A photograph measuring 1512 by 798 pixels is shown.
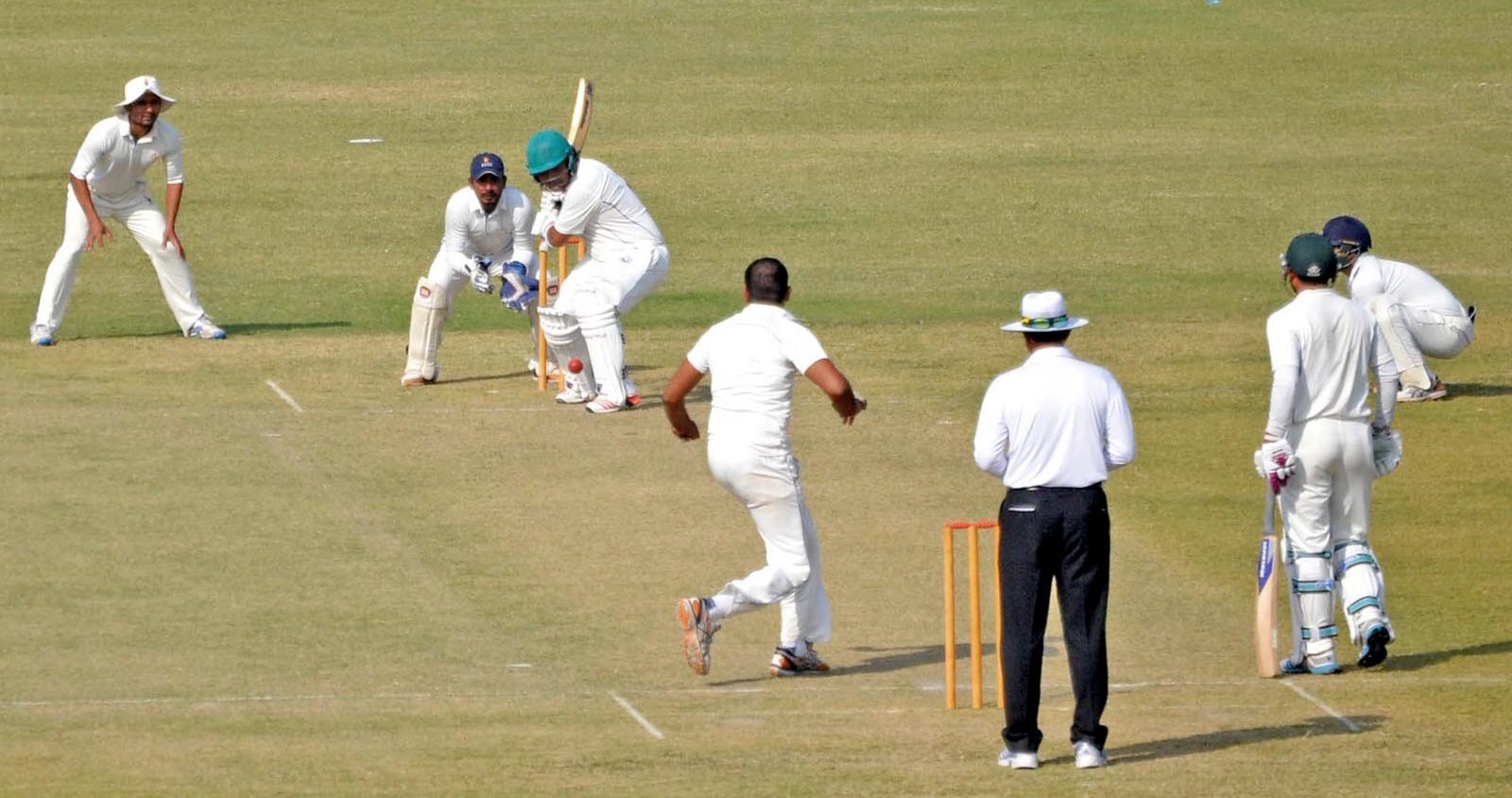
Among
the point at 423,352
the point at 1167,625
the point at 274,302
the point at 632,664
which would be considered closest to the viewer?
the point at 632,664

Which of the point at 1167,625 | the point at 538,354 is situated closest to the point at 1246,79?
the point at 538,354

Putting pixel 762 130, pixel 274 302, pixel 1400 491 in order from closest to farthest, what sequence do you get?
pixel 1400 491 < pixel 274 302 < pixel 762 130

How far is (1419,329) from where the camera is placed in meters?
16.9

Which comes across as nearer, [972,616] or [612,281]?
[972,616]

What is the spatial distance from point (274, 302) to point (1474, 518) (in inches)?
456

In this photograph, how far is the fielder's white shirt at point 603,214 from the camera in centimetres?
1644

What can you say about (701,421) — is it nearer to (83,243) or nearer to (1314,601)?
(83,243)

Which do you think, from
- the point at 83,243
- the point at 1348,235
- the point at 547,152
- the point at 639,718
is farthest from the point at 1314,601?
the point at 83,243

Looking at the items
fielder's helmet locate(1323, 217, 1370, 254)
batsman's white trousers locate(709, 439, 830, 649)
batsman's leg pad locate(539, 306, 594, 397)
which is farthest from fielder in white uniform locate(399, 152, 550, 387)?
batsman's white trousers locate(709, 439, 830, 649)

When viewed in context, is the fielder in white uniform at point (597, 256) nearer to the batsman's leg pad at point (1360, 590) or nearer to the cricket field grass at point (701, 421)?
the cricket field grass at point (701, 421)

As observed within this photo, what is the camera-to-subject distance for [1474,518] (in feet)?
46.8

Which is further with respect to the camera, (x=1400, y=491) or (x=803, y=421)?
(x=803, y=421)

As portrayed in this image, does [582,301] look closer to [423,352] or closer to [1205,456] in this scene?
[423,352]

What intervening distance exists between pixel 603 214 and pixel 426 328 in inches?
73.2
